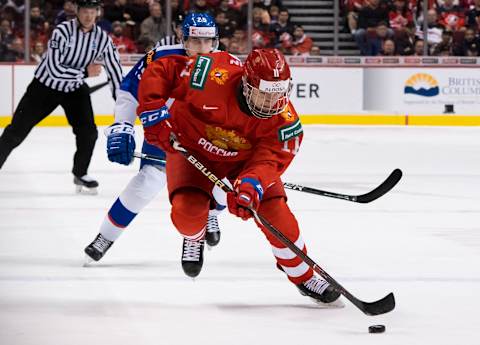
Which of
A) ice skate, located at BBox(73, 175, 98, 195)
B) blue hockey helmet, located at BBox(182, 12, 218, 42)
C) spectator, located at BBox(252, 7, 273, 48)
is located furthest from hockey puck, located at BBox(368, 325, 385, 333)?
spectator, located at BBox(252, 7, 273, 48)

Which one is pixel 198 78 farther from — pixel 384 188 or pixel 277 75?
pixel 384 188

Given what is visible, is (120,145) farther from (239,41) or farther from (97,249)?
(239,41)

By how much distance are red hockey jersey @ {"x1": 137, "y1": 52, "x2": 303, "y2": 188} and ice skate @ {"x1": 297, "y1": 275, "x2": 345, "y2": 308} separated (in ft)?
1.17

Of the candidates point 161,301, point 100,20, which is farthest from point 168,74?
point 100,20

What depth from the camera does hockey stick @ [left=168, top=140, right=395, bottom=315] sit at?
134 inches

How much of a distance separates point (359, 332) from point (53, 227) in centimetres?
251

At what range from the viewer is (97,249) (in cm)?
439

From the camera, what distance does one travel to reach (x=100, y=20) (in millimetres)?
12438

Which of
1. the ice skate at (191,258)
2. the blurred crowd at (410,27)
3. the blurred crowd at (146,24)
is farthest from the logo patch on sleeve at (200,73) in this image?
the blurred crowd at (410,27)

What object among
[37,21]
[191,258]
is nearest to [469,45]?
[37,21]

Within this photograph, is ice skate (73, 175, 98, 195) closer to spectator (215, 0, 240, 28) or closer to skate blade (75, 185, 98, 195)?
skate blade (75, 185, 98, 195)

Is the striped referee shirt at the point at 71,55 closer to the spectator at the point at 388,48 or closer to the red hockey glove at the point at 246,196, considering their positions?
the red hockey glove at the point at 246,196

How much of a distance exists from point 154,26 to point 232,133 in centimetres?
865

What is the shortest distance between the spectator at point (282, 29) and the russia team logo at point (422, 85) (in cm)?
139
